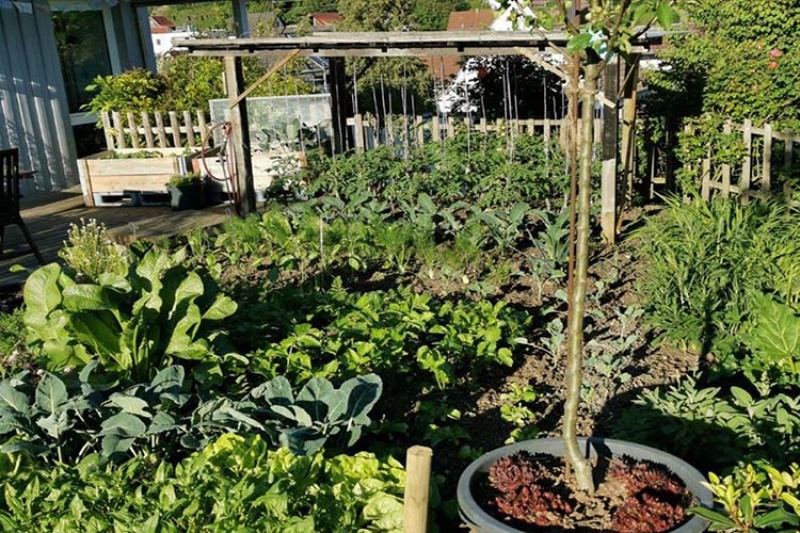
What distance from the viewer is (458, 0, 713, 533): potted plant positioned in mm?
2709

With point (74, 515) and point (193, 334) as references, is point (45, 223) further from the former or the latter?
point (74, 515)

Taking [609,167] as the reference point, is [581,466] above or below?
below

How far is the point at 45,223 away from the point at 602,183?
6601mm

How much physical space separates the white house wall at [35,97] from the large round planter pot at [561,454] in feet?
34.1

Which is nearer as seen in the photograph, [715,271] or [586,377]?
[586,377]

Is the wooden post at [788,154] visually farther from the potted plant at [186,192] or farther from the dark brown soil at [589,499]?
the potted plant at [186,192]

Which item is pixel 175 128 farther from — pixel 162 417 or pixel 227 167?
pixel 162 417

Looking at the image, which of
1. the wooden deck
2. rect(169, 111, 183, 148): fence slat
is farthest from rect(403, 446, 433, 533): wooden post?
rect(169, 111, 183, 148): fence slat

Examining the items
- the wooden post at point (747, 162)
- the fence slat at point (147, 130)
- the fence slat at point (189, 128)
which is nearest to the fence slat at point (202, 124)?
the fence slat at point (189, 128)

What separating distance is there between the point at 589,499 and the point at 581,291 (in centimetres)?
75

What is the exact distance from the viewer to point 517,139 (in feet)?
29.7

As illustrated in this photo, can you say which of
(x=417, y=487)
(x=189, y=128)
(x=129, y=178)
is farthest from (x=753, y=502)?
(x=189, y=128)

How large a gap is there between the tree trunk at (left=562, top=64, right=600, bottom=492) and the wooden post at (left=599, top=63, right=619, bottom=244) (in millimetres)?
4326

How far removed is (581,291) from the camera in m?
3.00
